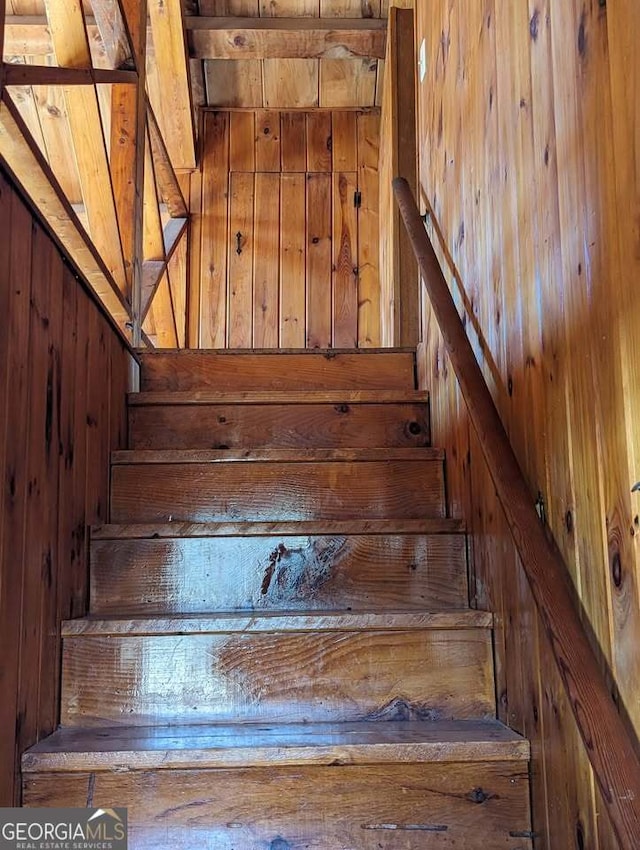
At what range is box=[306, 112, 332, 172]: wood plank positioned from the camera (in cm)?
436

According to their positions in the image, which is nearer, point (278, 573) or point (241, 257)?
point (278, 573)

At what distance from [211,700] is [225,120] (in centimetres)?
376

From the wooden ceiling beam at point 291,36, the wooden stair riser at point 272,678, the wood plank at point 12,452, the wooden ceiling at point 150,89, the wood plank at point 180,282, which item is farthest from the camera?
the wood plank at point 180,282

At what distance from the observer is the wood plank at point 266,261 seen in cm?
427

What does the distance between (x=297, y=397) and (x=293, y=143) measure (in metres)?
2.70

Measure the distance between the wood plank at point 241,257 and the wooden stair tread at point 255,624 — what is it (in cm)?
294

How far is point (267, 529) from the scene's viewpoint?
5.45 feet

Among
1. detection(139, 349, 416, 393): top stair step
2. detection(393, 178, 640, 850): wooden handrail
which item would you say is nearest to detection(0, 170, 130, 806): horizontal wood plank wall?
detection(139, 349, 416, 393): top stair step

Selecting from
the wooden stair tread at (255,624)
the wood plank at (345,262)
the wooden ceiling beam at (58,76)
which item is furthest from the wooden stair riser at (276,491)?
the wood plank at (345,262)

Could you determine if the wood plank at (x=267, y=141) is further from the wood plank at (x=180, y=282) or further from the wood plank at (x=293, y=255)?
the wood plank at (x=180, y=282)

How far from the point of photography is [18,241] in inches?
49.6

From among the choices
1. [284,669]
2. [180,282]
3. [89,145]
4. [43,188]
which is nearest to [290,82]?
[180,282]

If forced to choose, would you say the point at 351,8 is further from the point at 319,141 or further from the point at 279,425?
the point at 279,425

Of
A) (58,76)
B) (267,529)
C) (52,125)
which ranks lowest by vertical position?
(267,529)
